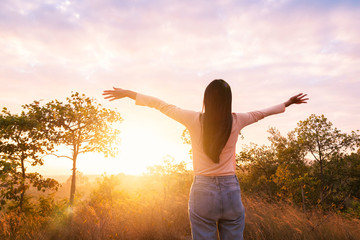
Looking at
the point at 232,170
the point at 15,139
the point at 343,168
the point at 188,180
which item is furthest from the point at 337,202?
the point at 15,139

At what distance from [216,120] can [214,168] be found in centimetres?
39

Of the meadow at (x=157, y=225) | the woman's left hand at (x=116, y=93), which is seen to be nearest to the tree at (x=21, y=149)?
the meadow at (x=157, y=225)

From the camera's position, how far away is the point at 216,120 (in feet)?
5.77

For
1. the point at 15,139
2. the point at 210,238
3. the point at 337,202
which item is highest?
the point at 15,139

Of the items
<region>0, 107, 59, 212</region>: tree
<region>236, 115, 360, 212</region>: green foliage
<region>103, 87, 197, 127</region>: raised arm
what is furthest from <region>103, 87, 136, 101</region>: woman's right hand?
<region>236, 115, 360, 212</region>: green foliage

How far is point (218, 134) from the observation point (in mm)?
1742

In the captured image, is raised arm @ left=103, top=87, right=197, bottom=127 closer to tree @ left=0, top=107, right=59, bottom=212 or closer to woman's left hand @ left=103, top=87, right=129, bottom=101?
woman's left hand @ left=103, top=87, right=129, bottom=101

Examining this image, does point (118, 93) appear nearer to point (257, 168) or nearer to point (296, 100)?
point (296, 100)

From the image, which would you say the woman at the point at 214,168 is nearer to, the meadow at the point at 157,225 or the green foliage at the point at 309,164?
the meadow at the point at 157,225

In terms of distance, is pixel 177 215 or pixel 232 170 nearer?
pixel 232 170

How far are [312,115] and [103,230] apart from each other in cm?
1705

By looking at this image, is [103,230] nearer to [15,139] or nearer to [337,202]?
[15,139]

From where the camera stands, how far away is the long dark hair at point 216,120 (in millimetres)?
1752

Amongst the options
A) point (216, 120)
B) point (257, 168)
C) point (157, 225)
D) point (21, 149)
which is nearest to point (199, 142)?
point (216, 120)
